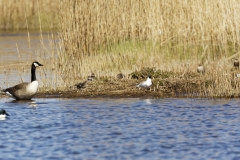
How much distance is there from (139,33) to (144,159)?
445 inches

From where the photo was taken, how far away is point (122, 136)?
11789 mm

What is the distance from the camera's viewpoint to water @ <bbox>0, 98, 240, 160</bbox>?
1048 cm

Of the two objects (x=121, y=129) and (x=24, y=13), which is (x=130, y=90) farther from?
(x=24, y=13)

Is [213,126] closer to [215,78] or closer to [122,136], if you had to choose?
[122,136]

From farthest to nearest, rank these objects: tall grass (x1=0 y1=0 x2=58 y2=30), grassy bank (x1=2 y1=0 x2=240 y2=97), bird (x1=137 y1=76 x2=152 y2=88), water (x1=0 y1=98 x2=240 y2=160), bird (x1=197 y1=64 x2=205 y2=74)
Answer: tall grass (x1=0 y1=0 x2=58 y2=30)
grassy bank (x1=2 y1=0 x2=240 y2=97)
bird (x1=197 y1=64 x2=205 y2=74)
bird (x1=137 y1=76 x2=152 y2=88)
water (x1=0 y1=98 x2=240 y2=160)

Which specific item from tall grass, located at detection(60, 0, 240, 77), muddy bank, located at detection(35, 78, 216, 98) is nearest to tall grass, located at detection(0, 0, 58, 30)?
tall grass, located at detection(60, 0, 240, 77)

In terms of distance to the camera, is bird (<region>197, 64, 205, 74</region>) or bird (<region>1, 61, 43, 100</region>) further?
bird (<region>197, 64, 205, 74</region>)

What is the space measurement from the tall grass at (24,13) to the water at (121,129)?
28516mm

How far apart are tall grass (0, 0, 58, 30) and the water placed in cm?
2852

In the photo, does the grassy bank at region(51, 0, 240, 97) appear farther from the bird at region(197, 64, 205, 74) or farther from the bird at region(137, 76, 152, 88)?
the bird at region(137, 76, 152, 88)

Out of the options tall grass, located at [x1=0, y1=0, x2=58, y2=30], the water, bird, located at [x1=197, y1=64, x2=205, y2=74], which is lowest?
the water

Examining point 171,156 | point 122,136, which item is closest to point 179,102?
point 122,136

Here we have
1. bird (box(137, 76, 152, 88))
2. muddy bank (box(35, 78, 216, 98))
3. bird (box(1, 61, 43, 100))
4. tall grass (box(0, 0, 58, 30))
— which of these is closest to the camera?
bird (box(1, 61, 43, 100))

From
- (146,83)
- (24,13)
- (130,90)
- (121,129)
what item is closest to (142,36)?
(130,90)
